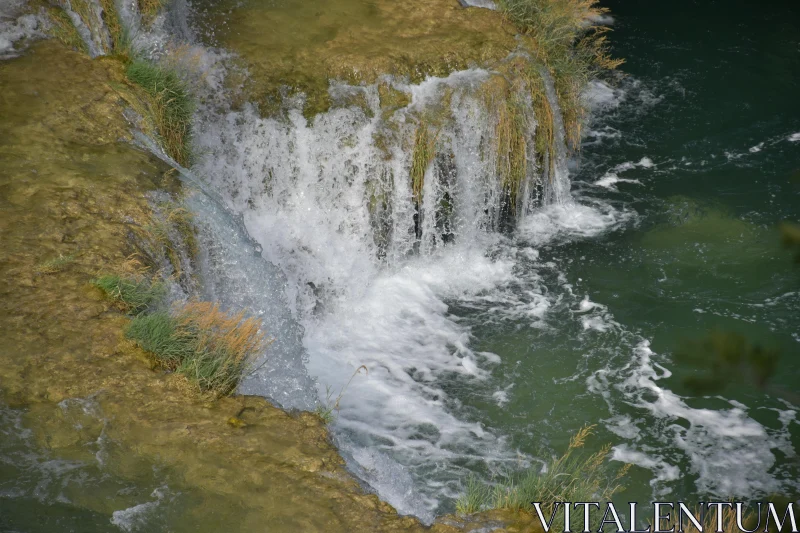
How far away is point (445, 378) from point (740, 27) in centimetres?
940

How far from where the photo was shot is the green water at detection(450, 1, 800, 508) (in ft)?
19.7

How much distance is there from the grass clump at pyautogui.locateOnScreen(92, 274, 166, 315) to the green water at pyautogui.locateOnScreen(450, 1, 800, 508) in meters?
2.66

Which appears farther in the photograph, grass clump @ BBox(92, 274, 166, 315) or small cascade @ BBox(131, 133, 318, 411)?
small cascade @ BBox(131, 133, 318, 411)

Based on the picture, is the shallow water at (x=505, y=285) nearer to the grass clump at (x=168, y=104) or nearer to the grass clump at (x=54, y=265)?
the grass clump at (x=168, y=104)

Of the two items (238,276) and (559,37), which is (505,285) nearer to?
(238,276)

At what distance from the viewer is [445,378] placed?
669 cm

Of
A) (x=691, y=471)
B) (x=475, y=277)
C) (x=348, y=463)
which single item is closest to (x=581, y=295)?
(x=475, y=277)

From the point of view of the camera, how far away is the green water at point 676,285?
6.02m

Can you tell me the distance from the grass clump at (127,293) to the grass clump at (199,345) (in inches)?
8.6

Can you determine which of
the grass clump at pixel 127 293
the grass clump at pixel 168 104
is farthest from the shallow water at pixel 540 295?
the grass clump at pixel 127 293

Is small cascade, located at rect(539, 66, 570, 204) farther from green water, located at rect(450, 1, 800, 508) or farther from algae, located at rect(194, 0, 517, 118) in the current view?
algae, located at rect(194, 0, 517, 118)

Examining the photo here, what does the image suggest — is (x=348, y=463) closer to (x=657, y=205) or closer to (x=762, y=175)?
(x=657, y=205)

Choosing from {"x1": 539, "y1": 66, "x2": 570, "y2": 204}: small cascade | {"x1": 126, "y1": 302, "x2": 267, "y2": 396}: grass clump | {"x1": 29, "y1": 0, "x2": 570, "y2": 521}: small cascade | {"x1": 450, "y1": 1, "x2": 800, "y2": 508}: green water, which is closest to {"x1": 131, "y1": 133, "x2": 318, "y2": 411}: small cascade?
{"x1": 29, "y1": 0, "x2": 570, "y2": 521}: small cascade

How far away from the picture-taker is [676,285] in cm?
770
